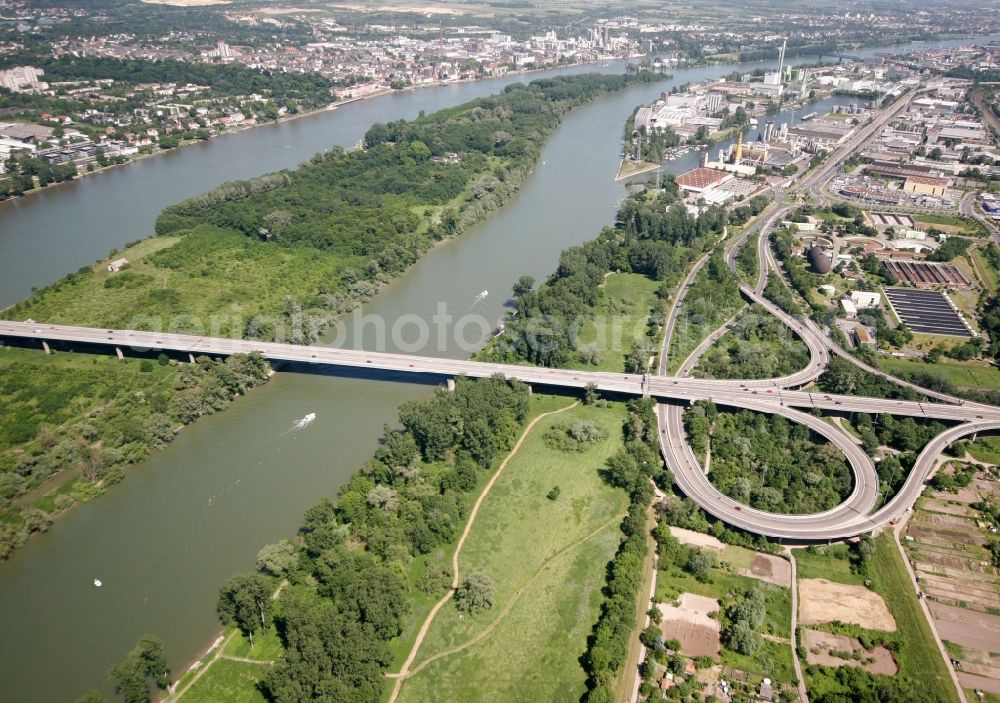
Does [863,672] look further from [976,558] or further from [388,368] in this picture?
[388,368]

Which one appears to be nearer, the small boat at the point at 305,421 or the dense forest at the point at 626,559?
the dense forest at the point at 626,559

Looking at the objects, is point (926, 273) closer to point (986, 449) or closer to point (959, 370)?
point (959, 370)

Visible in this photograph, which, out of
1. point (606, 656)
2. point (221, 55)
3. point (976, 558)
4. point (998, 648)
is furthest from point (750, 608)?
point (221, 55)

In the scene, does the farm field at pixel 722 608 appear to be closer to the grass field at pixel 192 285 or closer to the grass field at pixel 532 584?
the grass field at pixel 532 584

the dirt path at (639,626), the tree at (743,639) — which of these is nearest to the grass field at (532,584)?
the dirt path at (639,626)

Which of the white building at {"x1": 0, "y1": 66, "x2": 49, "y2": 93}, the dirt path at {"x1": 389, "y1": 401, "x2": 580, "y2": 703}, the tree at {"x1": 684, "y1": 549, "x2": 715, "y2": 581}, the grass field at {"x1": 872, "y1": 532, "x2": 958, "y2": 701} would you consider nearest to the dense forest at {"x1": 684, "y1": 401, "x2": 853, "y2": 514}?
the grass field at {"x1": 872, "y1": 532, "x2": 958, "y2": 701}

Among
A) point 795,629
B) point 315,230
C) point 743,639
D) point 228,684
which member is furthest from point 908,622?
point 315,230

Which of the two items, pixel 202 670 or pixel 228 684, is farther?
pixel 202 670

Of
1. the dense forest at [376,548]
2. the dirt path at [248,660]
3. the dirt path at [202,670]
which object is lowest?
the dirt path at [202,670]
